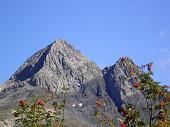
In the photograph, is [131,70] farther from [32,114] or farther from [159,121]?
[32,114]

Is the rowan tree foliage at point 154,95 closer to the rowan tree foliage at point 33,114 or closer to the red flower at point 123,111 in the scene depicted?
the red flower at point 123,111

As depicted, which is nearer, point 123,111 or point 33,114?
point 123,111

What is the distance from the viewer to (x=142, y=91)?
29.0 m

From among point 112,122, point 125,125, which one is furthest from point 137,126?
point 112,122

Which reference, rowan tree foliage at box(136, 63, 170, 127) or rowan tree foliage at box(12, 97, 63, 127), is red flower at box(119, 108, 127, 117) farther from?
rowan tree foliage at box(12, 97, 63, 127)

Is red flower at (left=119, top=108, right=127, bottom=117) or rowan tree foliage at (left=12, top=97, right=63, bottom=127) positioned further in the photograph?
rowan tree foliage at (left=12, top=97, right=63, bottom=127)

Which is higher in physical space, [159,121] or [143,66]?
[143,66]

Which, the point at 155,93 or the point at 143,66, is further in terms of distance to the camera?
the point at 143,66

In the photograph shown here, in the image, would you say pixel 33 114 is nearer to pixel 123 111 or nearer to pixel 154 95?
pixel 123 111

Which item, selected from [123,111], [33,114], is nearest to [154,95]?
[123,111]

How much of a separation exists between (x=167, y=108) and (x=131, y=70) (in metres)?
3.49

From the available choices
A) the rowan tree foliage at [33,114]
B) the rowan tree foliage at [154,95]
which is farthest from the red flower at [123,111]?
the rowan tree foliage at [33,114]

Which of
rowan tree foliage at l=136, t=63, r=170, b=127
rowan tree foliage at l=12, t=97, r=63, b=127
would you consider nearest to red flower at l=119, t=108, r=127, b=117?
rowan tree foliage at l=136, t=63, r=170, b=127

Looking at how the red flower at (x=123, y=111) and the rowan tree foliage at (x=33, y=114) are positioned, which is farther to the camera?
the rowan tree foliage at (x=33, y=114)
